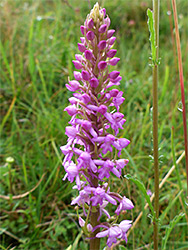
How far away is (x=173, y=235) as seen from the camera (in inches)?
79.2

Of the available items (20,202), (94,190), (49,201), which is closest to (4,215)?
(20,202)

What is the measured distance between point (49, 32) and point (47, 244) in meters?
2.94

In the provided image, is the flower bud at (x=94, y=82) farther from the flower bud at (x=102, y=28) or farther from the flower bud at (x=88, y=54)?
the flower bud at (x=102, y=28)

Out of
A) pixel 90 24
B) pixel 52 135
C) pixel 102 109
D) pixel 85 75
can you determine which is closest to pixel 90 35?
pixel 90 24

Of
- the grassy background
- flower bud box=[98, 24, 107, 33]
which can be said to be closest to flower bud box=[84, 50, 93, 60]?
A: flower bud box=[98, 24, 107, 33]

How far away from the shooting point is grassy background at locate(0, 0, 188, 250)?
Result: 203 centimetres

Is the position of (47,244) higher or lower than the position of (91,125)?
lower

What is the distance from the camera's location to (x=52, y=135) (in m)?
2.55

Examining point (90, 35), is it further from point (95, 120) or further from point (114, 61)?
point (95, 120)

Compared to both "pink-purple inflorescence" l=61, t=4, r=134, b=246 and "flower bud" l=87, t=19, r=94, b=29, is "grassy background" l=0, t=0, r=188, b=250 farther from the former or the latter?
"flower bud" l=87, t=19, r=94, b=29

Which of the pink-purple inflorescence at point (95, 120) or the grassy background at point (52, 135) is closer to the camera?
the pink-purple inflorescence at point (95, 120)

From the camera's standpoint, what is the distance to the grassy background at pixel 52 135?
6.66 ft

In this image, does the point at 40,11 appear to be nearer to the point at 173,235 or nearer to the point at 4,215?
the point at 4,215

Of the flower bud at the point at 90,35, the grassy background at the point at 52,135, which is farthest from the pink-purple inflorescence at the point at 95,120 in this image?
the grassy background at the point at 52,135
